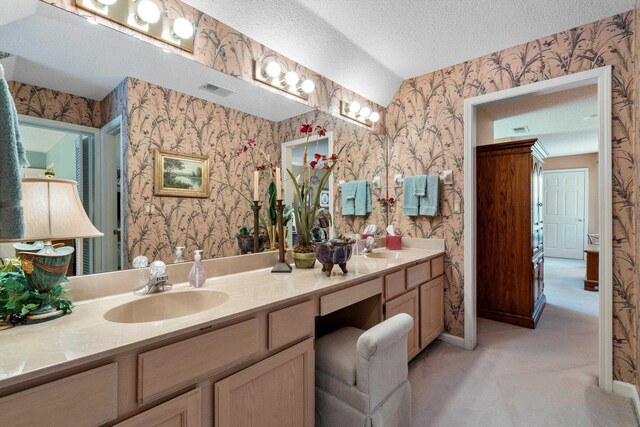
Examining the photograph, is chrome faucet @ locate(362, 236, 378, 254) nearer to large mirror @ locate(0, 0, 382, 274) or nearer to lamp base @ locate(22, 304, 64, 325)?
large mirror @ locate(0, 0, 382, 274)

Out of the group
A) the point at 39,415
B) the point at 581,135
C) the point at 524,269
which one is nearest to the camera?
the point at 39,415

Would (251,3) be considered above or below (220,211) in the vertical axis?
above

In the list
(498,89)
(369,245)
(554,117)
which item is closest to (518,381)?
(369,245)

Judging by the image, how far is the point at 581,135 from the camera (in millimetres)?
5008

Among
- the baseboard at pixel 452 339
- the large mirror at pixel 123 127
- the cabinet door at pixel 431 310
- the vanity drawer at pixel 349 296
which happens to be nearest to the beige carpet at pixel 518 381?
the baseboard at pixel 452 339

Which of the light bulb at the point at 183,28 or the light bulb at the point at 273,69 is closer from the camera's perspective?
the light bulb at the point at 183,28

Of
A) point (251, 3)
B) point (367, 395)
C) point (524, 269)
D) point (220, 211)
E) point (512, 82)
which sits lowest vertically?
point (367, 395)

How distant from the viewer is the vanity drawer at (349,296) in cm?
143

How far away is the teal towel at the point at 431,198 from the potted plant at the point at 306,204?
1097mm

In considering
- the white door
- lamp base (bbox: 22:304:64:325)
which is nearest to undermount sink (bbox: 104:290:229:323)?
lamp base (bbox: 22:304:64:325)

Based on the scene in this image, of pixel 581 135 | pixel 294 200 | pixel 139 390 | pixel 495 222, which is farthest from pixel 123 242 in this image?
pixel 581 135

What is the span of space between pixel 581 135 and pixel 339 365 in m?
6.01

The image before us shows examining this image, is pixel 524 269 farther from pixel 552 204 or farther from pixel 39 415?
pixel 552 204

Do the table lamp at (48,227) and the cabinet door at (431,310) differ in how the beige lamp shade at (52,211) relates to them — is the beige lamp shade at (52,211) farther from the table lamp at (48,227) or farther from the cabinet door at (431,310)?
the cabinet door at (431,310)
